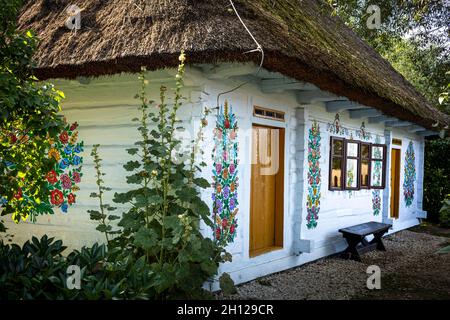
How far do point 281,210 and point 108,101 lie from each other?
2.46m

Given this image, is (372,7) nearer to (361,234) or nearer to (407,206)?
(361,234)

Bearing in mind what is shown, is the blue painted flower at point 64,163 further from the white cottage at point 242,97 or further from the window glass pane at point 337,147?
the window glass pane at point 337,147

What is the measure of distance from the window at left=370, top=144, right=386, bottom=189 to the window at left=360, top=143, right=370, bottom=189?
0.48 feet

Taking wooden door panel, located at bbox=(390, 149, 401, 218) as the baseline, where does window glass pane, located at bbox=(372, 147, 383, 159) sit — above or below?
above

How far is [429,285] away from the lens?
18.6 feet

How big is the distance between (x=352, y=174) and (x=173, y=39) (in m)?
4.65

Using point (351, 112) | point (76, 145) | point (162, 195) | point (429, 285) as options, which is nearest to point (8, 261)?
point (162, 195)

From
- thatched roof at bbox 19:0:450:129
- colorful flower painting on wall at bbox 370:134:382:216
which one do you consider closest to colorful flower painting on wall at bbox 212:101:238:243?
thatched roof at bbox 19:0:450:129

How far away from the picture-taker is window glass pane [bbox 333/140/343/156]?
729 centimetres

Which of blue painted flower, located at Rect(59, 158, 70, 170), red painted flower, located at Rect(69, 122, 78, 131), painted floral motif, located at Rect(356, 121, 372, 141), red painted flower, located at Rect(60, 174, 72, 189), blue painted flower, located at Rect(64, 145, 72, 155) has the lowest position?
red painted flower, located at Rect(60, 174, 72, 189)

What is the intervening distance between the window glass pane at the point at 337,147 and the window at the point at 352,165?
171 millimetres

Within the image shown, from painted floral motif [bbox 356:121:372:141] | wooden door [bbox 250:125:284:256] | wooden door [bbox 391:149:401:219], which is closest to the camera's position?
wooden door [bbox 250:125:284:256]

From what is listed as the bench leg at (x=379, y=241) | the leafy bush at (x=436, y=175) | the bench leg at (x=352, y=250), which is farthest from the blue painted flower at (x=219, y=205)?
the leafy bush at (x=436, y=175)

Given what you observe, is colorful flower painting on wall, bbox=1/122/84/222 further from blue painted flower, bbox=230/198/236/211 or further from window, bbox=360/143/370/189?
window, bbox=360/143/370/189
